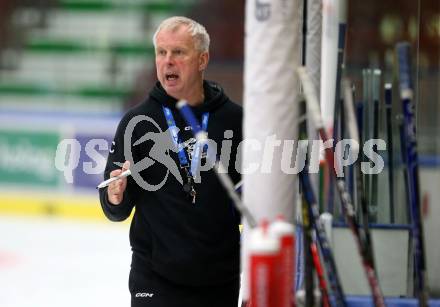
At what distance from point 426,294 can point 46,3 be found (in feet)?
34.3

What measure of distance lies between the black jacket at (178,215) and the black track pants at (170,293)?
0.03 meters

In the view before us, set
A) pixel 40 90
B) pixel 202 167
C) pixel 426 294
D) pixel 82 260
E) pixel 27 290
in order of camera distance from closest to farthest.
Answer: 1. pixel 426 294
2. pixel 202 167
3. pixel 27 290
4. pixel 82 260
5. pixel 40 90

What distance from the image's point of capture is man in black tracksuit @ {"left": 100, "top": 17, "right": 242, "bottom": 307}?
8.79ft

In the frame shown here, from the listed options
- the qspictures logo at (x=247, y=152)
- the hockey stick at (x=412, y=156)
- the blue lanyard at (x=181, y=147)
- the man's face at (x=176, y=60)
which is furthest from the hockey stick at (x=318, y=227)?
the man's face at (x=176, y=60)

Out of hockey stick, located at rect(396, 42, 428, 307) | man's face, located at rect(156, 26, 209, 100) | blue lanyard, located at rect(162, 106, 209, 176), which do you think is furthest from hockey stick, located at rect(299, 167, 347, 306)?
man's face, located at rect(156, 26, 209, 100)

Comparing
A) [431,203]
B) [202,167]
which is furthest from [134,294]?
[431,203]

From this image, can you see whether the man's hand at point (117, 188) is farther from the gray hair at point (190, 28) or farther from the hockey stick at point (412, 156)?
the hockey stick at point (412, 156)

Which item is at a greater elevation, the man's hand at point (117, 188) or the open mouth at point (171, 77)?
the open mouth at point (171, 77)

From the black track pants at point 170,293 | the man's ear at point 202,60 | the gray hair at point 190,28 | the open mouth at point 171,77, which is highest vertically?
the gray hair at point 190,28

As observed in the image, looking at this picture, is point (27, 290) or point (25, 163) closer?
point (27, 290)

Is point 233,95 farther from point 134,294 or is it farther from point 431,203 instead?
point 134,294

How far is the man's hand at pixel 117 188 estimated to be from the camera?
2.57 meters

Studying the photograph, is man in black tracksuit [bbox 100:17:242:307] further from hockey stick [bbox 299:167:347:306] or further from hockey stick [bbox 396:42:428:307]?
hockey stick [bbox 396:42:428:307]

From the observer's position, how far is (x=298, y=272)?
2.82 metres
